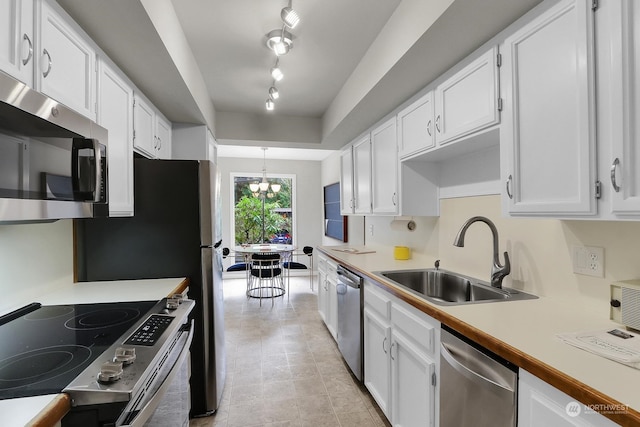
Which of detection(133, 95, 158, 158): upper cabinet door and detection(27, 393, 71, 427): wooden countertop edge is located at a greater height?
detection(133, 95, 158, 158): upper cabinet door

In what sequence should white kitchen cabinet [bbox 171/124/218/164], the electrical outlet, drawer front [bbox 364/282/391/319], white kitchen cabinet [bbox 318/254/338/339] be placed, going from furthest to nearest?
white kitchen cabinet [bbox 318/254/338/339], white kitchen cabinet [bbox 171/124/218/164], drawer front [bbox 364/282/391/319], the electrical outlet

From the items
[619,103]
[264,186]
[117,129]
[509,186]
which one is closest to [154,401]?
[117,129]

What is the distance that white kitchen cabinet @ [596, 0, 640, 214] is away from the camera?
914mm

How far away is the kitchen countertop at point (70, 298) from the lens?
0.70 m

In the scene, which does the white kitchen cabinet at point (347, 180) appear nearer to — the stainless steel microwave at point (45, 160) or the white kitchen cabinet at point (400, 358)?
the white kitchen cabinet at point (400, 358)

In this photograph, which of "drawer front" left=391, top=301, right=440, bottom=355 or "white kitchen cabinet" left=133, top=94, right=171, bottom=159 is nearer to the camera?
"drawer front" left=391, top=301, right=440, bottom=355

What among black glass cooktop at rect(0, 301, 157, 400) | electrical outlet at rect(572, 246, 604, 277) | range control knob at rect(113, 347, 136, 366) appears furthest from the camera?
electrical outlet at rect(572, 246, 604, 277)

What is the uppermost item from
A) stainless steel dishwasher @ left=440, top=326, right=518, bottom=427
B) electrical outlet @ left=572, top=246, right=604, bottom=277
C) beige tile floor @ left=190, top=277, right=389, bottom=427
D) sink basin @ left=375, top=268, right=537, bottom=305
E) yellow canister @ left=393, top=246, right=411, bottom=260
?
electrical outlet @ left=572, top=246, right=604, bottom=277

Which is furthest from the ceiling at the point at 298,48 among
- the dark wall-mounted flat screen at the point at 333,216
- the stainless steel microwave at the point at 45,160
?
the dark wall-mounted flat screen at the point at 333,216

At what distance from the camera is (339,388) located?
2410mm

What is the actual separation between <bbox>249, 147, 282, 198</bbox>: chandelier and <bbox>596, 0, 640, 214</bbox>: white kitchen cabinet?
15.5 feet

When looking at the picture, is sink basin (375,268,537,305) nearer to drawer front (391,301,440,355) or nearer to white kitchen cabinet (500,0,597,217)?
drawer front (391,301,440,355)

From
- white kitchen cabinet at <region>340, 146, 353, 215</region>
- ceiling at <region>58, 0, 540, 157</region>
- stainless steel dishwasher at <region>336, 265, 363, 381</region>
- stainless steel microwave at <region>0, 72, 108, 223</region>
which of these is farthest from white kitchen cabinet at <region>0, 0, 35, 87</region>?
white kitchen cabinet at <region>340, 146, 353, 215</region>

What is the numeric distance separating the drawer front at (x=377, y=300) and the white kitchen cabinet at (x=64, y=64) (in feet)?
6.08
